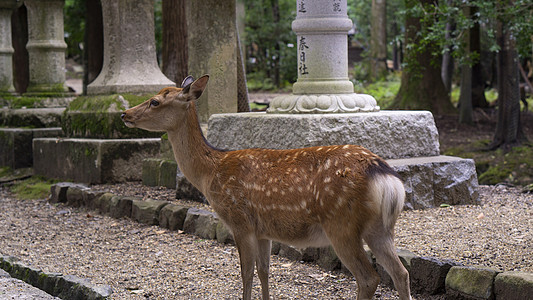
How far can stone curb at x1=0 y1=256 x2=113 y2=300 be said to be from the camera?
4723mm

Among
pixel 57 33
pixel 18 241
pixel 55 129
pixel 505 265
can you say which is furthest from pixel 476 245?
pixel 57 33

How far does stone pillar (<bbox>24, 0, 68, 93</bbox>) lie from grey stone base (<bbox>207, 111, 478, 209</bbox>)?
22.4 feet

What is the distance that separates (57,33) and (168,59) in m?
2.18

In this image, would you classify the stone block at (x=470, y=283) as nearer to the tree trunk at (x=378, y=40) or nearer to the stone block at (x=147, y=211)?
the stone block at (x=147, y=211)

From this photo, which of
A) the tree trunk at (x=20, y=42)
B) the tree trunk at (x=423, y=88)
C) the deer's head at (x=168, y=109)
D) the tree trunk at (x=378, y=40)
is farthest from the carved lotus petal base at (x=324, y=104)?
the tree trunk at (x=378, y=40)

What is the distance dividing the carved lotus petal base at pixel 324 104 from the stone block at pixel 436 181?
2.13 ft

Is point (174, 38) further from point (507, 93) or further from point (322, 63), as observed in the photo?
point (322, 63)

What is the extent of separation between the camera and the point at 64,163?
10016mm

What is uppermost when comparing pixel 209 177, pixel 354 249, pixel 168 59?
pixel 168 59

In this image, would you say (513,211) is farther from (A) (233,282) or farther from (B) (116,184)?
(B) (116,184)

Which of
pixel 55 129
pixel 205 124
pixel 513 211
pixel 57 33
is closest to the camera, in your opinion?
pixel 513 211

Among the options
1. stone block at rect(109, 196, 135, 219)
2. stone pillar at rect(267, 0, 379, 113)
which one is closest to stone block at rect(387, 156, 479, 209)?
stone pillar at rect(267, 0, 379, 113)

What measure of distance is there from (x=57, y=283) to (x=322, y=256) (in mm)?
2073

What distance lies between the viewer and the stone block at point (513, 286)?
389 cm
